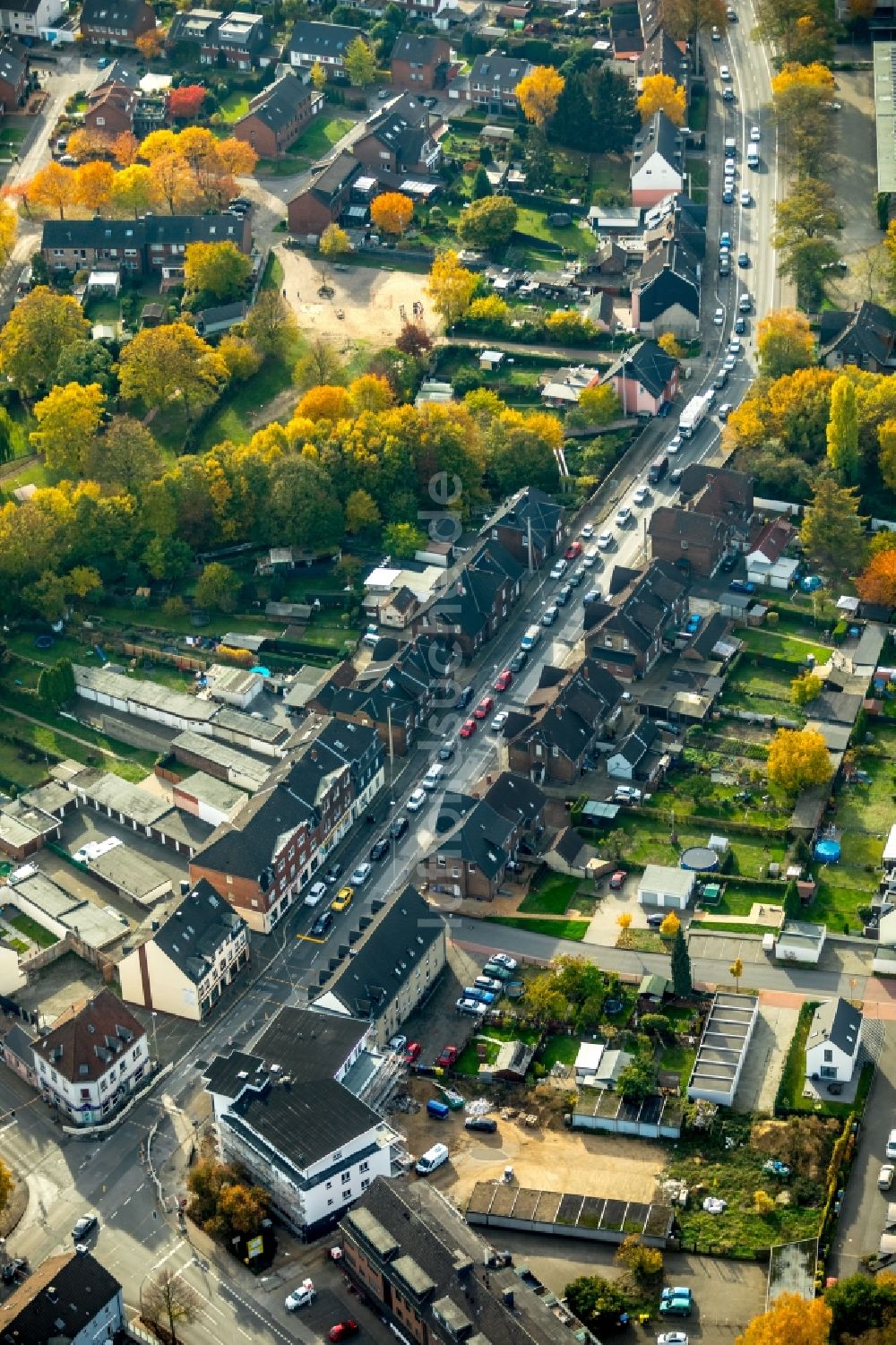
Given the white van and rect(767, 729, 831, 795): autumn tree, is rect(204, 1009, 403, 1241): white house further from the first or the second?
rect(767, 729, 831, 795): autumn tree

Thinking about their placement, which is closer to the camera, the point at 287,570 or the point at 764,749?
the point at 764,749

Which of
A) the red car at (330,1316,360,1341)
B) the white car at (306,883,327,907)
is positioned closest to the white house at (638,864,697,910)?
the white car at (306,883,327,907)

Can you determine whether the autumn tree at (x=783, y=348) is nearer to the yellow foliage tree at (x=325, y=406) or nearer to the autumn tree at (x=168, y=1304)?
the yellow foliage tree at (x=325, y=406)

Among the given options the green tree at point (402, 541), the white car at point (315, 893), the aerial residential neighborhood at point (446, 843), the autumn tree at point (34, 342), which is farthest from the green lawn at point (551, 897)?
the autumn tree at point (34, 342)

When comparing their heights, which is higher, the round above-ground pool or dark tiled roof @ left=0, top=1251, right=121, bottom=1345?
the round above-ground pool

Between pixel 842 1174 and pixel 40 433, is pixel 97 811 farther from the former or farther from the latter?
pixel 842 1174

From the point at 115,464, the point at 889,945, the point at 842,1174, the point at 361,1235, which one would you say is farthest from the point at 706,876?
the point at 115,464

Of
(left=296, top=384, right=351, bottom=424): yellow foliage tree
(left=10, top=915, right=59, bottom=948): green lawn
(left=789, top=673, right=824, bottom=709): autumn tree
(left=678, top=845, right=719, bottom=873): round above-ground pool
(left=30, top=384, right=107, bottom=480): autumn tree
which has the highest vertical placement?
(left=296, top=384, right=351, bottom=424): yellow foliage tree
